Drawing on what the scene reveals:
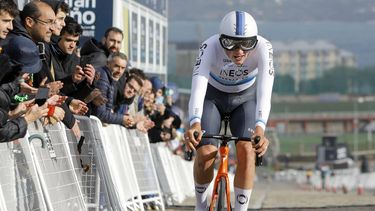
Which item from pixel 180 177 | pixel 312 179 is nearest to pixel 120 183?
pixel 180 177

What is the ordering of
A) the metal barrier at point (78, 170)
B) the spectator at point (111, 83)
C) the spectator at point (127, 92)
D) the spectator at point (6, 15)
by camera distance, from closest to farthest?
the spectator at point (6, 15) < the metal barrier at point (78, 170) < the spectator at point (111, 83) < the spectator at point (127, 92)

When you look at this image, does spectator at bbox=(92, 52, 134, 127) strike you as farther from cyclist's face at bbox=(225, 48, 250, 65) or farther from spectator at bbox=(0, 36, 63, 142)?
spectator at bbox=(0, 36, 63, 142)

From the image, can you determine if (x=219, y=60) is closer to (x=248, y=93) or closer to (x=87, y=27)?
(x=248, y=93)

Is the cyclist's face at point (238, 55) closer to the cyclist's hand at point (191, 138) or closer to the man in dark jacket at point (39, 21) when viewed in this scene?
the cyclist's hand at point (191, 138)

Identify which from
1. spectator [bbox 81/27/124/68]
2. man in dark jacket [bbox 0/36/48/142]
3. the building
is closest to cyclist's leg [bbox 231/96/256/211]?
man in dark jacket [bbox 0/36/48/142]

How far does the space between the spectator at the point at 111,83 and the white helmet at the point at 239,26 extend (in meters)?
3.12

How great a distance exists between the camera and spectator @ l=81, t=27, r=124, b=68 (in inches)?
536

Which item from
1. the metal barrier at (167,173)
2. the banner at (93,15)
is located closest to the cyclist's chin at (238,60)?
the banner at (93,15)

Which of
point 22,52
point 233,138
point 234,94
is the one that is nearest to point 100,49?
point 234,94

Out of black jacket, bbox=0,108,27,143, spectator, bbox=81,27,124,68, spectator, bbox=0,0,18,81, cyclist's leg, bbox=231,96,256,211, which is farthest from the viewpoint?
spectator, bbox=81,27,124,68

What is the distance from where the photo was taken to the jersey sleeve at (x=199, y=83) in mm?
10062

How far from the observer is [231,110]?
424 inches

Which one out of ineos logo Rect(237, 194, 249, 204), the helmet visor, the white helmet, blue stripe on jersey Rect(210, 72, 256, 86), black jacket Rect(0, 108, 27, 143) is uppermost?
the white helmet

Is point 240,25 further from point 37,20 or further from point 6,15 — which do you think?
point 6,15
